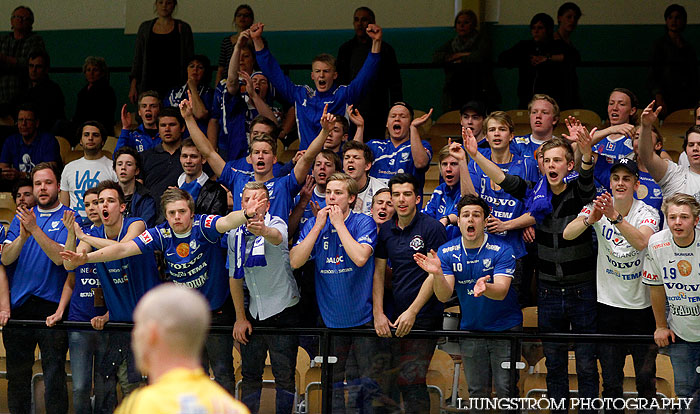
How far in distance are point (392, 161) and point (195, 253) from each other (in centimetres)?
213

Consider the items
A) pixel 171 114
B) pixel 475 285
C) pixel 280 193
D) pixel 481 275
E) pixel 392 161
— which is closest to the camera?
pixel 475 285

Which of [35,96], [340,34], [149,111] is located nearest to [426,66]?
[340,34]

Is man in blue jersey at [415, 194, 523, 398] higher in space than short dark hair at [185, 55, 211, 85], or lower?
lower

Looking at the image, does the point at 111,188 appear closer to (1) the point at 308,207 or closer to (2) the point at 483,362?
(1) the point at 308,207

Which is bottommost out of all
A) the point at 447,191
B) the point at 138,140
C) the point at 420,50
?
the point at 447,191

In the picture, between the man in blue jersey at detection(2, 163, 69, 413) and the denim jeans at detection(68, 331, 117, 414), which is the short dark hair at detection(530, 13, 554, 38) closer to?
the man in blue jersey at detection(2, 163, 69, 413)

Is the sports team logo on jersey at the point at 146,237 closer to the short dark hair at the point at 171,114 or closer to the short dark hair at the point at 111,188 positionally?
the short dark hair at the point at 111,188

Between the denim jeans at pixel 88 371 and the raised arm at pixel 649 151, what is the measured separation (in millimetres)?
4248

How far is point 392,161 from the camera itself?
8.28 meters

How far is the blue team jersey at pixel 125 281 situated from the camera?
7102mm

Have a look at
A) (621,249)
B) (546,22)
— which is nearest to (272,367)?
(621,249)

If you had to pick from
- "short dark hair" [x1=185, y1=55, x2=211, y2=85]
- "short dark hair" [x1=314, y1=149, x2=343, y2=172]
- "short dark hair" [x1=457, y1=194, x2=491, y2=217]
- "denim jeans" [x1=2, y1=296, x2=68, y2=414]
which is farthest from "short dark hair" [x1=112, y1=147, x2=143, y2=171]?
"short dark hair" [x1=457, y1=194, x2=491, y2=217]

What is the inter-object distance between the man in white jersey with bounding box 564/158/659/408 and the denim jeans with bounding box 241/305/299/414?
215 cm

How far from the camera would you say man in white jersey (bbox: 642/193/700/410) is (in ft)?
20.3
